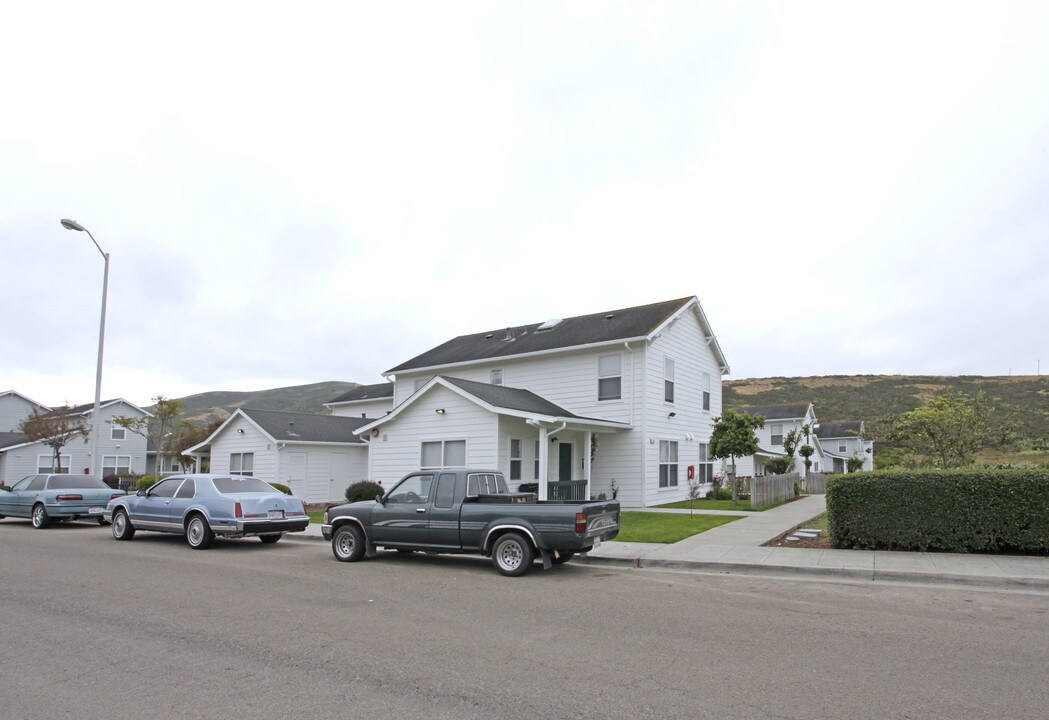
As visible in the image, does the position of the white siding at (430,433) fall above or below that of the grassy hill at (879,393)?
below

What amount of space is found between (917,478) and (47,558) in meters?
15.5

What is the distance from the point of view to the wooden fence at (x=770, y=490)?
24.0 metres

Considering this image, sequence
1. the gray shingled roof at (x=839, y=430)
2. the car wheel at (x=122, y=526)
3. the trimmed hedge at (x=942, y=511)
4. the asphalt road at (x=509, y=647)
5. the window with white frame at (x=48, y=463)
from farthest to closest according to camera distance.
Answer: the gray shingled roof at (x=839, y=430) → the window with white frame at (x=48, y=463) → the car wheel at (x=122, y=526) → the trimmed hedge at (x=942, y=511) → the asphalt road at (x=509, y=647)

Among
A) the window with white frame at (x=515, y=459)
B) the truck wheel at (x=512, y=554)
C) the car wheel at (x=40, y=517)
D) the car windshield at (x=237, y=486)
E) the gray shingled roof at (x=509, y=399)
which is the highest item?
the gray shingled roof at (x=509, y=399)

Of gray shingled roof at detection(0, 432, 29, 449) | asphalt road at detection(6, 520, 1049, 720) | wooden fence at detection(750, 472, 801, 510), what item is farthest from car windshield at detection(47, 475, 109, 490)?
gray shingled roof at detection(0, 432, 29, 449)

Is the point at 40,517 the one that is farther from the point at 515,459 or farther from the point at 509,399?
the point at 509,399

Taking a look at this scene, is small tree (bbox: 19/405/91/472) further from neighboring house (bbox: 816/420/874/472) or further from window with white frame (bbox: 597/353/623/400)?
neighboring house (bbox: 816/420/874/472)

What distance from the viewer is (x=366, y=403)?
3975 centimetres

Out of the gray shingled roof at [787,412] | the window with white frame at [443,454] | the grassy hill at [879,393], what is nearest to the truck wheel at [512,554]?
the window with white frame at [443,454]

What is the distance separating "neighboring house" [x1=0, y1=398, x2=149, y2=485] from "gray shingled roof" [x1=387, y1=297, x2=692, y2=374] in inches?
995

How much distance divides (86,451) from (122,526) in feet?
118

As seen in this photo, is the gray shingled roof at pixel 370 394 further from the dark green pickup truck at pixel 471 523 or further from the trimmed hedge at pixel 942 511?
the trimmed hedge at pixel 942 511

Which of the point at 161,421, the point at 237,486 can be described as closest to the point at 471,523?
the point at 237,486

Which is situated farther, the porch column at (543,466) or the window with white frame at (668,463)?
the window with white frame at (668,463)
